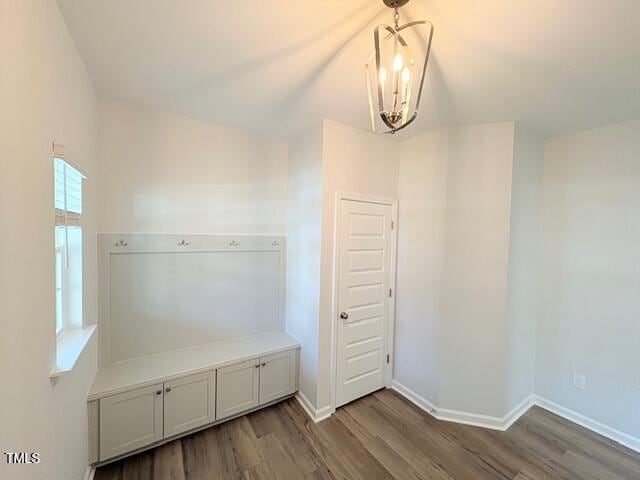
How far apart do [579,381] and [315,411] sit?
8.08 feet

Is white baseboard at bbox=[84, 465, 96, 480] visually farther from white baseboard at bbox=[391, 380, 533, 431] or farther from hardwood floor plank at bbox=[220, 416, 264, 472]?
white baseboard at bbox=[391, 380, 533, 431]

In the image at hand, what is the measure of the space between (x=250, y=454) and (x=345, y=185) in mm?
2341

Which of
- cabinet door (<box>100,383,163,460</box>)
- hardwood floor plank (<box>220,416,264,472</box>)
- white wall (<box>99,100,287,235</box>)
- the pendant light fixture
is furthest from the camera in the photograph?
white wall (<box>99,100,287,235</box>)

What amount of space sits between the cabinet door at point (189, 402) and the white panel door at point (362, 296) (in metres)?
1.15

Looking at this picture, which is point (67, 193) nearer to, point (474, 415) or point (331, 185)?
point (331, 185)

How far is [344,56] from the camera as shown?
1.53 meters

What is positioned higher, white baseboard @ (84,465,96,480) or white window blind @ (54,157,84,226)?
white window blind @ (54,157,84,226)

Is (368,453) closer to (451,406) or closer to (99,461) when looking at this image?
(451,406)

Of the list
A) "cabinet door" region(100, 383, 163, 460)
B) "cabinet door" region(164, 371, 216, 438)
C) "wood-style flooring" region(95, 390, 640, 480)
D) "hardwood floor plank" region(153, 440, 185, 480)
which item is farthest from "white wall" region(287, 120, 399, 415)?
"cabinet door" region(100, 383, 163, 460)

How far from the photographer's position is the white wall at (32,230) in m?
0.80

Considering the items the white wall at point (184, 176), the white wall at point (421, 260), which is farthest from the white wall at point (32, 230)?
the white wall at point (421, 260)

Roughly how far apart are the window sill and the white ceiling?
5.47 ft

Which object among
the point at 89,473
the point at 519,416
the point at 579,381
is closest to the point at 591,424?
the point at 579,381

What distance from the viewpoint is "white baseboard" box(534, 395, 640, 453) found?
2154 mm
